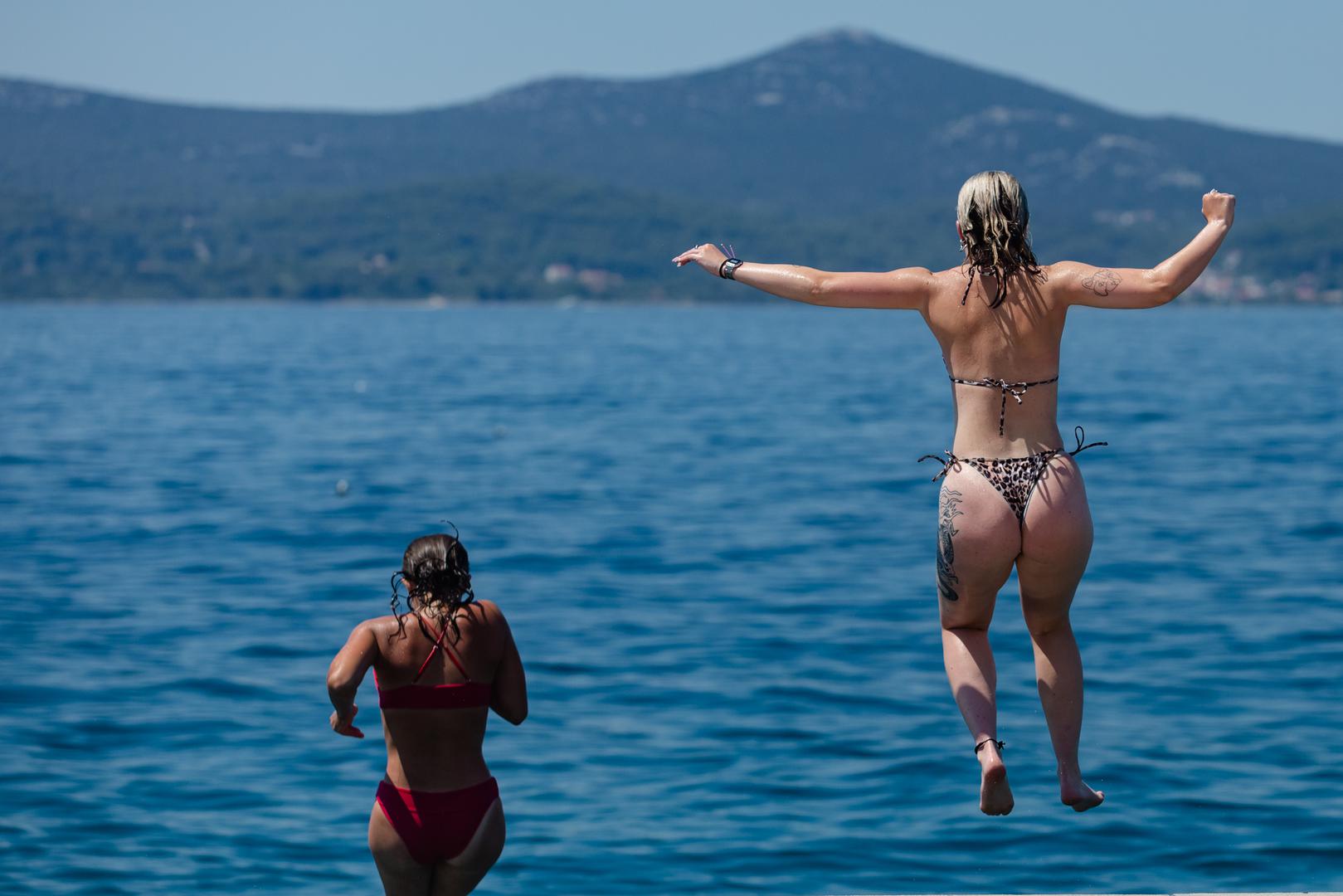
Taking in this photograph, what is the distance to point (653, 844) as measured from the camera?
17156mm

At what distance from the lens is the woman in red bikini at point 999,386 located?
7086 mm

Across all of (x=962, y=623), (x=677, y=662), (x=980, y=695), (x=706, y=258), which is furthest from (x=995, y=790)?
(x=677, y=662)

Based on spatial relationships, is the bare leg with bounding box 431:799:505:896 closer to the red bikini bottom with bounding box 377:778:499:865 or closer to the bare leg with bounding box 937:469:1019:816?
the red bikini bottom with bounding box 377:778:499:865

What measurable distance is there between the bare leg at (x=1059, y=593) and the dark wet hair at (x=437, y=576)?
7.77ft

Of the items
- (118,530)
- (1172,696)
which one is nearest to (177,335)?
(118,530)

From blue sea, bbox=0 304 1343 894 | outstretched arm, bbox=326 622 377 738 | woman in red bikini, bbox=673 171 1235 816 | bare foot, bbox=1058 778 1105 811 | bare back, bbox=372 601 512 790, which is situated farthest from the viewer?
blue sea, bbox=0 304 1343 894

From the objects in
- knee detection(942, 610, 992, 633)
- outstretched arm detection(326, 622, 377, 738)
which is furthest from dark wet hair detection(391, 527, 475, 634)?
knee detection(942, 610, 992, 633)

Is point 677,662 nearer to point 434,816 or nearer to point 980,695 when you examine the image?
point 980,695

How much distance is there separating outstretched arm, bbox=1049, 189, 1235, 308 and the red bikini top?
2.91 metres

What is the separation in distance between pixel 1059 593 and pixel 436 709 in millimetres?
2685

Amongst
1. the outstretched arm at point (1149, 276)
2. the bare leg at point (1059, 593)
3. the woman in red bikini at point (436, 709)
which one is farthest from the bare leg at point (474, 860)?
the outstretched arm at point (1149, 276)

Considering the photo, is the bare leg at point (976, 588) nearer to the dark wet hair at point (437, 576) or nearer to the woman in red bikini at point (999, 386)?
the woman in red bikini at point (999, 386)

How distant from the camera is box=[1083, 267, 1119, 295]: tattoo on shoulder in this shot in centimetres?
698

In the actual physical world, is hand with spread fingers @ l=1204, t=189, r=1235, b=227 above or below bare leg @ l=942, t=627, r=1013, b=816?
above
